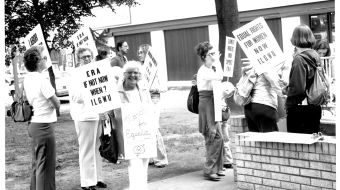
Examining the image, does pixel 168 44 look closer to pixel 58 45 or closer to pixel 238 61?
pixel 58 45

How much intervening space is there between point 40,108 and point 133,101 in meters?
1.09

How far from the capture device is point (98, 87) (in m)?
6.88

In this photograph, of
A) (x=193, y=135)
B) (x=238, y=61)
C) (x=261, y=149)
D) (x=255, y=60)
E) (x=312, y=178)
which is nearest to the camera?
(x=312, y=178)

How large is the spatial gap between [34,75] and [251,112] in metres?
2.64

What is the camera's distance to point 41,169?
672 centimetres

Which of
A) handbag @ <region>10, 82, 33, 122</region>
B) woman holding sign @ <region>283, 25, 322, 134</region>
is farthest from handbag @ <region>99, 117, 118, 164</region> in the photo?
woman holding sign @ <region>283, 25, 322, 134</region>

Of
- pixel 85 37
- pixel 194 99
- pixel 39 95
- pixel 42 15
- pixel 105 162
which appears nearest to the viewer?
pixel 39 95

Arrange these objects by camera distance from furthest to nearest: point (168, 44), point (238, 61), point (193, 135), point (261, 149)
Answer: point (168, 44)
point (238, 61)
point (193, 135)
point (261, 149)

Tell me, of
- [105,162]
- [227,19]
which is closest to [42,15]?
[227,19]

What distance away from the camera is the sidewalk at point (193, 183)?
7.38 m

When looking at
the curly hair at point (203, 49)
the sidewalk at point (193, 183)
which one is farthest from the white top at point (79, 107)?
the curly hair at point (203, 49)

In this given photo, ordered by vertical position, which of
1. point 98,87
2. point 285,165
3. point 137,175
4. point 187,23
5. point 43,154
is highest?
point 187,23

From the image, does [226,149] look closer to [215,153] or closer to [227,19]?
[215,153]

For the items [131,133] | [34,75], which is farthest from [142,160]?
[34,75]
